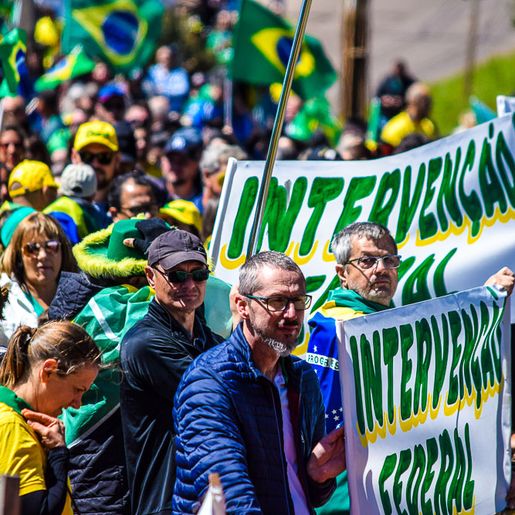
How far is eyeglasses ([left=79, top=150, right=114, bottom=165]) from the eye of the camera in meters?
7.77

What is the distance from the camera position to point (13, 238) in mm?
5848

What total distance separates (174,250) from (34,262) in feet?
4.60

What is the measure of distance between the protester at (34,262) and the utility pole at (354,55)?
8448mm

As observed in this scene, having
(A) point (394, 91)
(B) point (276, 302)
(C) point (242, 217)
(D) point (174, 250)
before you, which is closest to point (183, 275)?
(D) point (174, 250)

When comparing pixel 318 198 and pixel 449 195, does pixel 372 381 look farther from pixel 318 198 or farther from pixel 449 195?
pixel 449 195

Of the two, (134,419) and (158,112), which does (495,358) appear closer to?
(134,419)

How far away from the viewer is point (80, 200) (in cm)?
707

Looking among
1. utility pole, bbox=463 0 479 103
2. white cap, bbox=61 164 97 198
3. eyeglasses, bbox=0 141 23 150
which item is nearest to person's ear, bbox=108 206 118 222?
white cap, bbox=61 164 97 198

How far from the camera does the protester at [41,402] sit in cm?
379

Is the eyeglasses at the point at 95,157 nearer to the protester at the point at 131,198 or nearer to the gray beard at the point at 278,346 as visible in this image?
the protester at the point at 131,198

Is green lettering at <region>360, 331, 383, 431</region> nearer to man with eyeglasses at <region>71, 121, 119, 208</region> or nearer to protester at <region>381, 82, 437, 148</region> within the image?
man with eyeglasses at <region>71, 121, 119, 208</region>

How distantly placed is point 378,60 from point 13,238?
20518 mm

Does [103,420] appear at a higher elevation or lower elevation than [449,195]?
lower

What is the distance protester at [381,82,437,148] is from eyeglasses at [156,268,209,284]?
23.8ft
